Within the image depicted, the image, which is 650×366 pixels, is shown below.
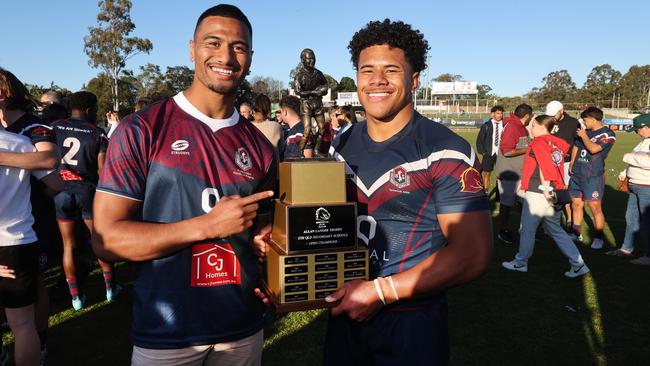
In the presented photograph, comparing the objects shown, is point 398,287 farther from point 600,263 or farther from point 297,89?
point 600,263

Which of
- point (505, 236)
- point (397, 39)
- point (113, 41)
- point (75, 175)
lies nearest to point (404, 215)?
point (397, 39)

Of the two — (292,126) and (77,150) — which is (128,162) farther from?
(292,126)

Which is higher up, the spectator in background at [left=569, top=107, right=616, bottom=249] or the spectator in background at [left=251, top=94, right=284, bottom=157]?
the spectator in background at [left=251, top=94, right=284, bottom=157]

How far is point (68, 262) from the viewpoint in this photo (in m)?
4.90

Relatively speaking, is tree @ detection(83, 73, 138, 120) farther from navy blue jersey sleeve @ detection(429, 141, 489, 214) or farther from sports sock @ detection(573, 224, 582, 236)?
navy blue jersey sleeve @ detection(429, 141, 489, 214)

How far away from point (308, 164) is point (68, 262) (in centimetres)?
416

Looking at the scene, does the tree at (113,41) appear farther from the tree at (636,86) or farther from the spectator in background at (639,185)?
the tree at (636,86)

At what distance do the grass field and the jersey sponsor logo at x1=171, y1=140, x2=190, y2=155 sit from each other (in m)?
2.51

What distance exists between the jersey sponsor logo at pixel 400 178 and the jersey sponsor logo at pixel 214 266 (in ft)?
2.70

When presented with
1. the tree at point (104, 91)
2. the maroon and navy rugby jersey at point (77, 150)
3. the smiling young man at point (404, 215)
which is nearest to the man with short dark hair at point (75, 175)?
the maroon and navy rugby jersey at point (77, 150)

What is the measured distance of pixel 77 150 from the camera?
16.4ft

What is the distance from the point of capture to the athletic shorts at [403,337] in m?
2.06

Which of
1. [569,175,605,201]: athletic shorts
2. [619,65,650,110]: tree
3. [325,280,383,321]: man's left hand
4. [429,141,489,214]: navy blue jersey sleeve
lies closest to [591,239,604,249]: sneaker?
[569,175,605,201]: athletic shorts

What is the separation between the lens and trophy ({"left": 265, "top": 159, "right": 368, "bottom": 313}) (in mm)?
1923
